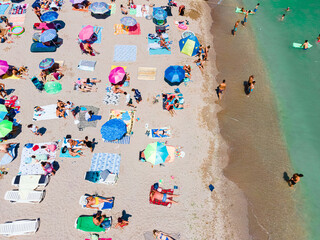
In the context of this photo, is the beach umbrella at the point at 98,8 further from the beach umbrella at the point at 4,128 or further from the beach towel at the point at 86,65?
the beach umbrella at the point at 4,128

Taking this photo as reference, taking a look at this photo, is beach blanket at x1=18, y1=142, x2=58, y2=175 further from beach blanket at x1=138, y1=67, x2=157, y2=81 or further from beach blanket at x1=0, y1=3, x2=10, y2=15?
beach blanket at x1=0, y1=3, x2=10, y2=15

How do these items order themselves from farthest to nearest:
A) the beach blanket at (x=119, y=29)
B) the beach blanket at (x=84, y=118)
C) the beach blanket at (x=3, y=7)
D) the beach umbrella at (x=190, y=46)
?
the beach blanket at (x=3, y=7)
the beach blanket at (x=119, y=29)
the beach umbrella at (x=190, y=46)
the beach blanket at (x=84, y=118)

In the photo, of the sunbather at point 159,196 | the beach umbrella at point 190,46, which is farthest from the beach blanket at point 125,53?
the sunbather at point 159,196

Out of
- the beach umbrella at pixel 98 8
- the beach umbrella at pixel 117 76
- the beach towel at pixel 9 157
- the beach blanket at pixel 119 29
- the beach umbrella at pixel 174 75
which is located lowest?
the beach towel at pixel 9 157

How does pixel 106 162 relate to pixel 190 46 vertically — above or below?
below

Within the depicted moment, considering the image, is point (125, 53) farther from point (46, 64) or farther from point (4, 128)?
point (4, 128)

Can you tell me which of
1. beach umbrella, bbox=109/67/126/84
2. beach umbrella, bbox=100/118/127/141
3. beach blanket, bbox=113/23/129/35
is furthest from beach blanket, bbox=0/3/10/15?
beach umbrella, bbox=100/118/127/141

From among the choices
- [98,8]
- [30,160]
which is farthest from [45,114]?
[98,8]
